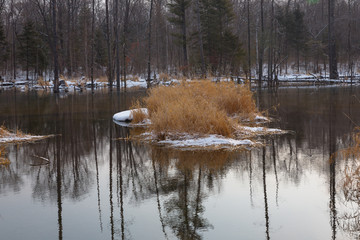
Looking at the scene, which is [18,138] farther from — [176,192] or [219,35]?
[219,35]

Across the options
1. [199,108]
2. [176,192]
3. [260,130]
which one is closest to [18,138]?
[199,108]

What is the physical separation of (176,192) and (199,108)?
4.14 meters

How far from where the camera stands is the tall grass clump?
27.7 feet

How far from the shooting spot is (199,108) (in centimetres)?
906

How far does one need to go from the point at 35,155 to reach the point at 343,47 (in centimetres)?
5164

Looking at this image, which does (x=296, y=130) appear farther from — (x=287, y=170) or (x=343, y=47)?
(x=343, y=47)

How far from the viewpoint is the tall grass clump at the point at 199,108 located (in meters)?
8.45

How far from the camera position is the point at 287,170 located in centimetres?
618

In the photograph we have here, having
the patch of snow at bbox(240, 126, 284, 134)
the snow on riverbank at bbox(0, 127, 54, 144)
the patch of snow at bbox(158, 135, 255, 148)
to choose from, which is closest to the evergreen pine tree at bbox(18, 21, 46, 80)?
the snow on riverbank at bbox(0, 127, 54, 144)

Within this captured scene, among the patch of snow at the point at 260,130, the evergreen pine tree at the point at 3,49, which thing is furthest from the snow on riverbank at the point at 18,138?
the evergreen pine tree at the point at 3,49

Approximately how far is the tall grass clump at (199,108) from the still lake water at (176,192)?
75 centimetres

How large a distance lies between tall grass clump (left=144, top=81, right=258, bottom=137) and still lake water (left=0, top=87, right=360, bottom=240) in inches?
29.6

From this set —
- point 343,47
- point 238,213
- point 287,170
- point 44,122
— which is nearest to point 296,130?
point 287,170

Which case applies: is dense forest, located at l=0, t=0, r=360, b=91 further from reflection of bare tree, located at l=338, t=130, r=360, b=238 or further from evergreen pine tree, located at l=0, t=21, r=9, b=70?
reflection of bare tree, located at l=338, t=130, r=360, b=238
